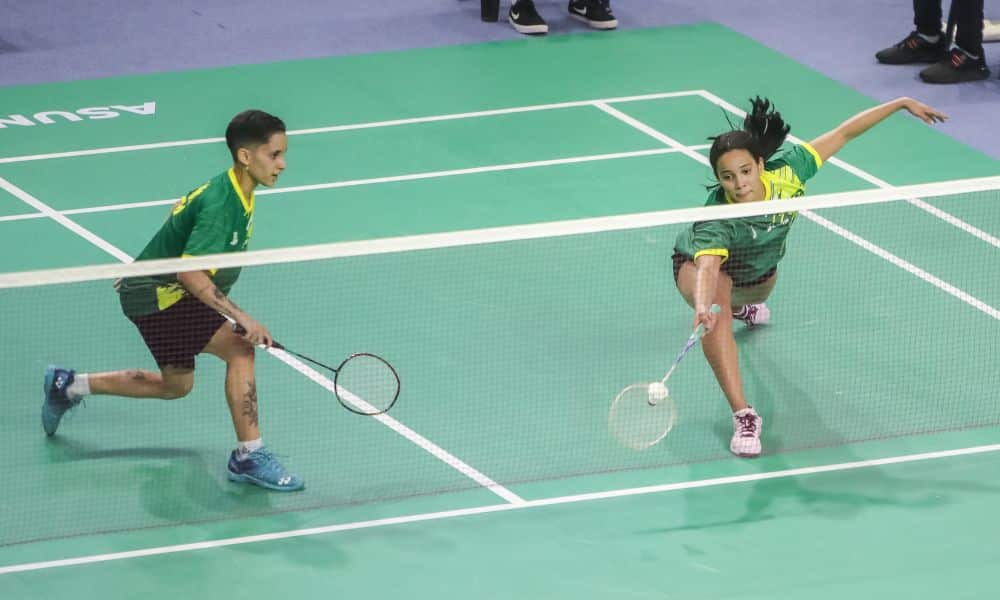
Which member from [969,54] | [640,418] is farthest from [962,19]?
[640,418]

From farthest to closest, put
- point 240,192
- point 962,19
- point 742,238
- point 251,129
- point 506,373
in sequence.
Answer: point 962,19
point 506,373
point 742,238
point 240,192
point 251,129

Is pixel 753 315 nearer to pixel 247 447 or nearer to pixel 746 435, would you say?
pixel 746 435

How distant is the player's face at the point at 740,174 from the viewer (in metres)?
7.36

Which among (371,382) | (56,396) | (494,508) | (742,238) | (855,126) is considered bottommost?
(494,508)

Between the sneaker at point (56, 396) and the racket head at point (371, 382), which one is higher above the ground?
the racket head at point (371, 382)

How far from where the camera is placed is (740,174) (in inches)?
291

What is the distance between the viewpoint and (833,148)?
26.6ft

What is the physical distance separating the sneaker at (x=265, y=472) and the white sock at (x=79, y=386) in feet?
2.79

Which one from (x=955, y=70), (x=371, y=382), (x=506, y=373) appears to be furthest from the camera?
(x=955, y=70)

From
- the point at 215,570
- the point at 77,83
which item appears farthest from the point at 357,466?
the point at 77,83

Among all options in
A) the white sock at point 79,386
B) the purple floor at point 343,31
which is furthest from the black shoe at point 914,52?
the white sock at point 79,386

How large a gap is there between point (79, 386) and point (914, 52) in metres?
8.21

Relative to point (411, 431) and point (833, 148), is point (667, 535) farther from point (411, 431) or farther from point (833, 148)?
point (833, 148)

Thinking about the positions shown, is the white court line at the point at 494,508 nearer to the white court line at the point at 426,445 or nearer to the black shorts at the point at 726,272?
the white court line at the point at 426,445
